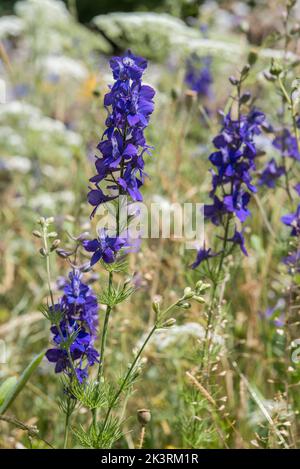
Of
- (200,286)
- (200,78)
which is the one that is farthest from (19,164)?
(200,286)

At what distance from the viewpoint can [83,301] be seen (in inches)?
50.2

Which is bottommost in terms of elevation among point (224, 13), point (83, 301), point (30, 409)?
point (30, 409)

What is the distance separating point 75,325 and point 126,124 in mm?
391

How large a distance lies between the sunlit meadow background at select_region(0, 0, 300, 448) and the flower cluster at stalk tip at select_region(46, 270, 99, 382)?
15cm

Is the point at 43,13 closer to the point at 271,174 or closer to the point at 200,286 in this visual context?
the point at 271,174

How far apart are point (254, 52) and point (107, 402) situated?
1.09 metres

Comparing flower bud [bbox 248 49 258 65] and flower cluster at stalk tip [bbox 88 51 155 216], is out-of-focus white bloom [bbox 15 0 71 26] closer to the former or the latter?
flower bud [bbox 248 49 258 65]

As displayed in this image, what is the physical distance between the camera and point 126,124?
3.85 ft

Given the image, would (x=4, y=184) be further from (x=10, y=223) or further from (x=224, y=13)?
(x=224, y=13)

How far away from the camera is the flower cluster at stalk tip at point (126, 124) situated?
1.16 m

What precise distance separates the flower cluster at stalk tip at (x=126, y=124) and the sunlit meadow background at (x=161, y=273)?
0.16 meters

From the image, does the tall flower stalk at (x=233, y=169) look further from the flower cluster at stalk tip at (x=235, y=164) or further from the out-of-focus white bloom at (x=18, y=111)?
the out-of-focus white bloom at (x=18, y=111)

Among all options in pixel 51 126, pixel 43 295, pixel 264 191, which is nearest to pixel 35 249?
pixel 43 295
